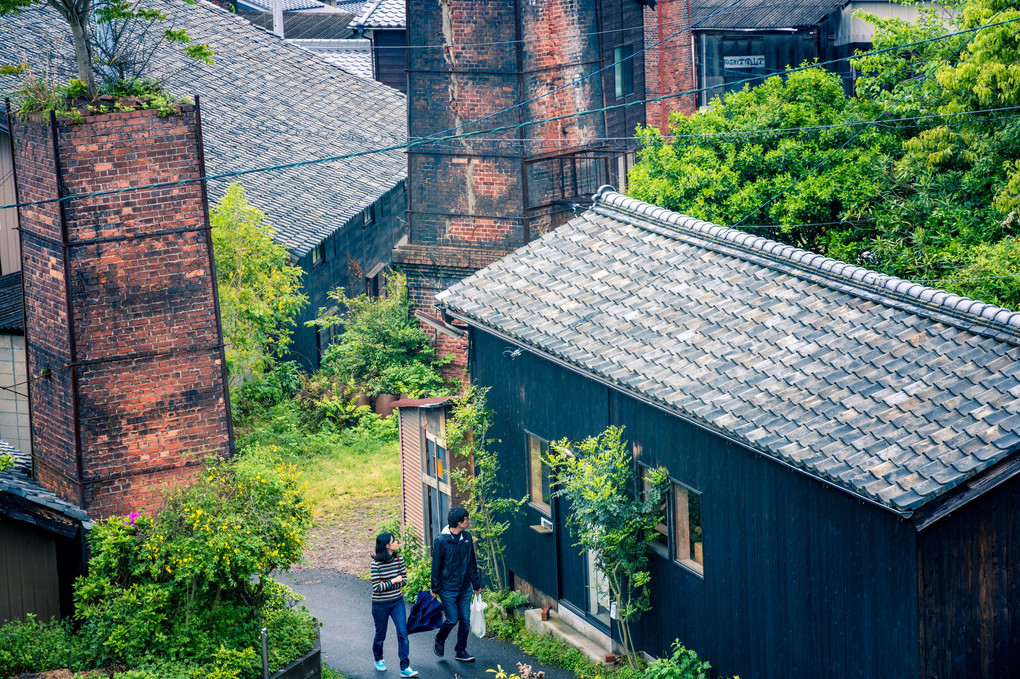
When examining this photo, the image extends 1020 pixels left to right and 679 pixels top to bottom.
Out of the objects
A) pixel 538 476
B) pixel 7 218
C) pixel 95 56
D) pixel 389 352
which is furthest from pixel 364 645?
pixel 7 218

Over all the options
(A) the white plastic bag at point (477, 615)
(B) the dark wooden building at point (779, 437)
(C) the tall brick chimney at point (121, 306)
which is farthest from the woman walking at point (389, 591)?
(C) the tall brick chimney at point (121, 306)

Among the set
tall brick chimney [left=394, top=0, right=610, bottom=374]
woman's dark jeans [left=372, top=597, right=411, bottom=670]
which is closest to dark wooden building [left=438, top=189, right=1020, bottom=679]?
woman's dark jeans [left=372, top=597, right=411, bottom=670]

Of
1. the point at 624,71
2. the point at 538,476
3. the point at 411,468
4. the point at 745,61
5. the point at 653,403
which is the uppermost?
the point at 745,61

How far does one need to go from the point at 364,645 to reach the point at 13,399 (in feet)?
22.5

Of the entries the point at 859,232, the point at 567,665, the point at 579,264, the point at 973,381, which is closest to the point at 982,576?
the point at 973,381

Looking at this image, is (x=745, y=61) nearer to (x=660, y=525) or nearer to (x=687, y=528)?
(x=660, y=525)

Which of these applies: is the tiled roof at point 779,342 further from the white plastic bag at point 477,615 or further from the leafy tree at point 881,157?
the leafy tree at point 881,157

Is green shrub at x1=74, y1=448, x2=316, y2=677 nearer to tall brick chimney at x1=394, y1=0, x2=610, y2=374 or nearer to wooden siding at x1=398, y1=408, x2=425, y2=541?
wooden siding at x1=398, y1=408, x2=425, y2=541

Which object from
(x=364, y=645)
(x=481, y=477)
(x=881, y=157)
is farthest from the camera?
(x=881, y=157)

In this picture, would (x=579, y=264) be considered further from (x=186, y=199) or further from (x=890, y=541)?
(x=890, y=541)

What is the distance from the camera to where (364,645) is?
14406 millimetres

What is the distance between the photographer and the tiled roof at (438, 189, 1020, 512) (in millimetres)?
9258

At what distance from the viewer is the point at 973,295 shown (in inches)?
623

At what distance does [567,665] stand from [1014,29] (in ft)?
36.2
